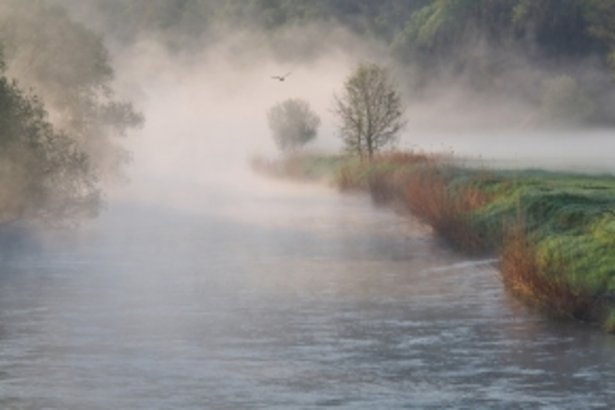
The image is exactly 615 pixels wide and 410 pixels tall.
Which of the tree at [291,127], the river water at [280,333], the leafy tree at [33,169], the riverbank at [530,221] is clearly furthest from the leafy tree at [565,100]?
the leafy tree at [33,169]

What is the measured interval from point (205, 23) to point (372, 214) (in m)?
143

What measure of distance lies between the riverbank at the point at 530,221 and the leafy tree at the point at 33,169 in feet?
36.1

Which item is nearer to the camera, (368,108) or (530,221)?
(530,221)

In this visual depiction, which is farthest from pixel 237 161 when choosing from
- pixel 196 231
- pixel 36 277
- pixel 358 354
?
pixel 358 354

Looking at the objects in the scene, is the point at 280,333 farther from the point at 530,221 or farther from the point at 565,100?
the point at 565,100

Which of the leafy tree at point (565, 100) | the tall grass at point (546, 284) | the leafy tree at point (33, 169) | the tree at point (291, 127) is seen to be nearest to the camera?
the tall grass at point (546, 284)

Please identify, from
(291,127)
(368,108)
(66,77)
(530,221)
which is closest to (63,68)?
(66,77)

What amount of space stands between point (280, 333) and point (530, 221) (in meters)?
10.2

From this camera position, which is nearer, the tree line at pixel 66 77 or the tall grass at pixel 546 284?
the tall grass at pixel 546 284

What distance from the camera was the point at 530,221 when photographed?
118 feet

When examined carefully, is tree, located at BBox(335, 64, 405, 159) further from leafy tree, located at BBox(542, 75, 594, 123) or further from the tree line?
leafy tree, located at BBox(542, 75, 594, 123)

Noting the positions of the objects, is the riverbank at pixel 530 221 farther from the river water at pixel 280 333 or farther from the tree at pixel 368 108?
the tree at pixel 368 108

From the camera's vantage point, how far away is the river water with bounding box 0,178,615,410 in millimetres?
22250

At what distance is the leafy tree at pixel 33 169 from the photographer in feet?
146
